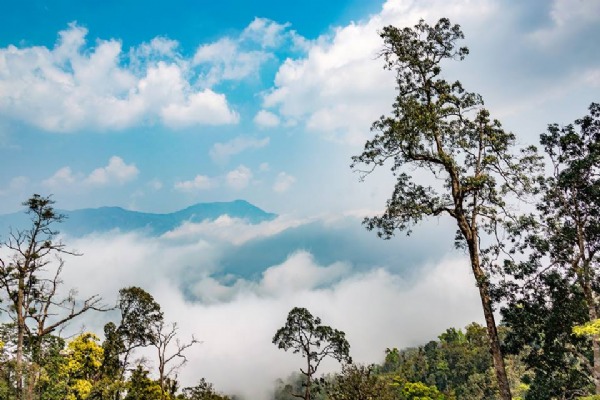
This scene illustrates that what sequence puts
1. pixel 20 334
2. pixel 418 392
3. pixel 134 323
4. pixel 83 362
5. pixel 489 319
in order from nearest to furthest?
pixel 489 319, pixel 20 334, pixel 83 362, pixel 134 323, pixel 418 392

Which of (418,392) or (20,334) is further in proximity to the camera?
(418,392)

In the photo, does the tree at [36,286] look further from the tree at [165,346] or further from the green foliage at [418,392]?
the green foliage at [418,392]

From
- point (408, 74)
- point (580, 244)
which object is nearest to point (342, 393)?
point (580, 244)

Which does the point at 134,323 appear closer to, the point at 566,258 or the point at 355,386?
the point at 355,386

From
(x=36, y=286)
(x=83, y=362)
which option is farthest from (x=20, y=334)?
(x=83, y=362)

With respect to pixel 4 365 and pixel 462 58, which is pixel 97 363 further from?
pixel 462 58

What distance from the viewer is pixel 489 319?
1353 cm

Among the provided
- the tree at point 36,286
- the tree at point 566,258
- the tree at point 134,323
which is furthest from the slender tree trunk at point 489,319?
the tree at point 134,323

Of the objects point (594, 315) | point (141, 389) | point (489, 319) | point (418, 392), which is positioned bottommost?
point (418, 392)

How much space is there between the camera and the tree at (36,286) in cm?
1812

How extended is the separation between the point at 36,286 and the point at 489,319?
65.2 ft

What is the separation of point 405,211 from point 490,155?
364 cm

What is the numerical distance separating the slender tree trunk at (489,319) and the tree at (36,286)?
1608cm

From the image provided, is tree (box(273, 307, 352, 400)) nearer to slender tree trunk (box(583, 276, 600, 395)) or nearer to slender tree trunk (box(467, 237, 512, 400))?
slender tree trunk (box(583, 276, 600, 395))
